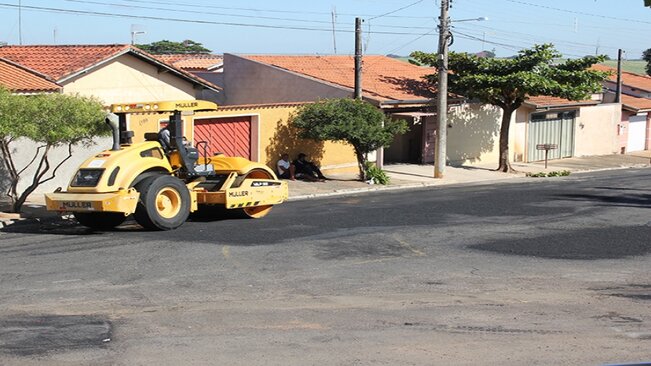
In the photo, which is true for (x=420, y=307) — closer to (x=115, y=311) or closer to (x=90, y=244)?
(x=115, y=311)

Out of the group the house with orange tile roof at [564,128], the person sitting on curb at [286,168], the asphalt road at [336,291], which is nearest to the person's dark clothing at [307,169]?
the person sitting on curb at [286,168]

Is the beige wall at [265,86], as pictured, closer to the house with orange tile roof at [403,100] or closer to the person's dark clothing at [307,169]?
the house with orange tile roof at [403,100]

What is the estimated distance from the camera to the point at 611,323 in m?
10.6

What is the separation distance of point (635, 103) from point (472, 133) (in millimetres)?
18015

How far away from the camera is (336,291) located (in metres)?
12.3

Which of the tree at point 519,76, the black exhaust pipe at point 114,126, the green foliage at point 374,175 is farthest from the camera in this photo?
the tree at point 519,76

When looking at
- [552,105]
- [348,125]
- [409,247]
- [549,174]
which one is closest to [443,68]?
[348,125]

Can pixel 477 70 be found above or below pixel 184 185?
above

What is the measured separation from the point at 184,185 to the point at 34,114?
11.0 feet

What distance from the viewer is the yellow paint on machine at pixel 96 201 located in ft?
51.8

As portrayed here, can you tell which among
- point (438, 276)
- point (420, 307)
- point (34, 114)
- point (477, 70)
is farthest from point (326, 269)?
point (477, 70)

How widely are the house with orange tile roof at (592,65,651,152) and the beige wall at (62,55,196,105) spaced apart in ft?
89.8

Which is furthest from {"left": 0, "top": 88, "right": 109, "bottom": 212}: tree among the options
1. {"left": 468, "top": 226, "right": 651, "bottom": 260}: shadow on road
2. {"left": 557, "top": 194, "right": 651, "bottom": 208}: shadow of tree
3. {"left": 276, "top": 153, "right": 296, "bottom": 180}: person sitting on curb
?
{"left": 557, "top": 194, "right": 651, "bottom": 208}: shadow of tree

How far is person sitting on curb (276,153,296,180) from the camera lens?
29297 mm
